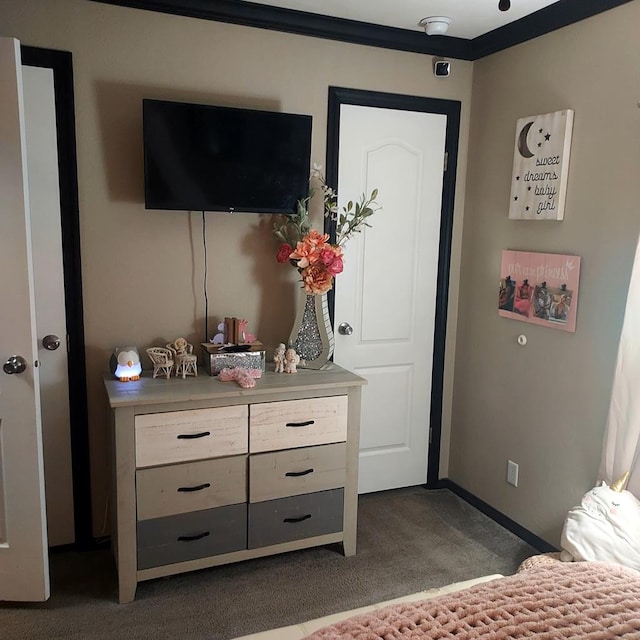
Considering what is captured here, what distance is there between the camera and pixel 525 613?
50.4 inches

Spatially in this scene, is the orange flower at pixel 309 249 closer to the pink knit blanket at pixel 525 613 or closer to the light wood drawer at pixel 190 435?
the light wood drawer at pixel 190 435

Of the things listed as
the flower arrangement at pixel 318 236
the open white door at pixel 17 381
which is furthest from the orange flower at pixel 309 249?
the open white door at pixel 17 381

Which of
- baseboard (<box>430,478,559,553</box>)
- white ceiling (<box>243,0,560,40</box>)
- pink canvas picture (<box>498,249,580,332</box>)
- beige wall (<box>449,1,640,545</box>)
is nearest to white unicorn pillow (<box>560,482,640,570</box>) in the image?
beige wall (<box>449,1,640,545</box>)

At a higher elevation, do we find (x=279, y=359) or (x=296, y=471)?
(x=279, y=359)

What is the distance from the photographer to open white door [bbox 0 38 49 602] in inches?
84.7

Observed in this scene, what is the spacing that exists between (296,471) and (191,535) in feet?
1.67

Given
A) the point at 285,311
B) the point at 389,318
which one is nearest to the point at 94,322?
the point at 285,311

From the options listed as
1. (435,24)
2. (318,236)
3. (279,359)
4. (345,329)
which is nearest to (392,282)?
(345,329)

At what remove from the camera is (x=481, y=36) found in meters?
3.12

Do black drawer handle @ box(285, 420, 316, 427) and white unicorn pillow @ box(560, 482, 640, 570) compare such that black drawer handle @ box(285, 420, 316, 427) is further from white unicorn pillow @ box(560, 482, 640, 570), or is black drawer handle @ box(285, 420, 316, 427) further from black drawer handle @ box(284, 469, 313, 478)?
white unicorn pillow @ box(560, 482, 640, 570)

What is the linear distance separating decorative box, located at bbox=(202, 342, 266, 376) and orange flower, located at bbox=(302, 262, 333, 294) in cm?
37

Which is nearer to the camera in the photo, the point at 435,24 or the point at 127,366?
the point at 127,366

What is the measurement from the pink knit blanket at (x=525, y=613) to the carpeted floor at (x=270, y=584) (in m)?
1.18

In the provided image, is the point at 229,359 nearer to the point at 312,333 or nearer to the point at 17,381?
the point at 312,333
